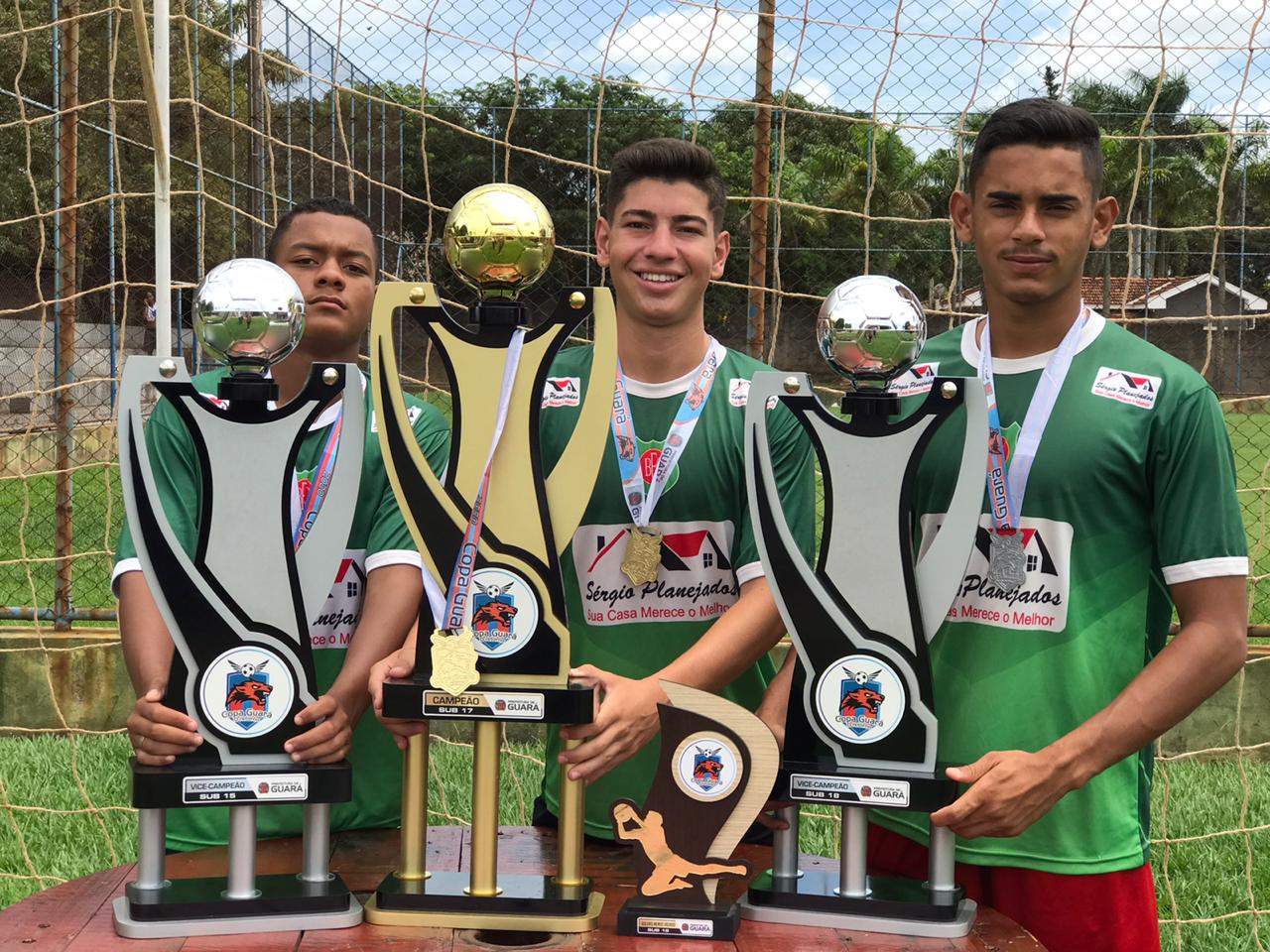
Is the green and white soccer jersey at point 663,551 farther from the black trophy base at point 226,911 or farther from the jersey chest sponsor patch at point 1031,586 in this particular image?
the black trophy base at point 226,911

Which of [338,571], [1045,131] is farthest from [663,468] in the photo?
[1045,131]

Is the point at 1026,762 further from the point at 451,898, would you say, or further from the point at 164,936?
the point at 164,936

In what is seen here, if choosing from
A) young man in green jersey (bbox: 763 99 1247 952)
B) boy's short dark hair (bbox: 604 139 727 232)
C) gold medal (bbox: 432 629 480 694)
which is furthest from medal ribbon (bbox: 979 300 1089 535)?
gold medal (bbox: 432 629 480 694)

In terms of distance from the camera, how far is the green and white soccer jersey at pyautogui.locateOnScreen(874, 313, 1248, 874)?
1938 millimetres

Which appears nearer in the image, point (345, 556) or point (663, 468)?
point (345, 556)

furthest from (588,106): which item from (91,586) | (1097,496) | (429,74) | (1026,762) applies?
(91,586)

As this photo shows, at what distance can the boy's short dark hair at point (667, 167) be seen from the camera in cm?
235

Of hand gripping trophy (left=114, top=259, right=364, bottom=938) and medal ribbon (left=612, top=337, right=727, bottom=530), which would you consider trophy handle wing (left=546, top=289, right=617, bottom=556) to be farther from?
medal ribbon (left=612, top=337, right=727, bottom=530)

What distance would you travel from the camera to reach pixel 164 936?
5.49ft

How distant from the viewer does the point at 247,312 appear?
5.55ft

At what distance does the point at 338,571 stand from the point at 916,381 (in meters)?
0.88

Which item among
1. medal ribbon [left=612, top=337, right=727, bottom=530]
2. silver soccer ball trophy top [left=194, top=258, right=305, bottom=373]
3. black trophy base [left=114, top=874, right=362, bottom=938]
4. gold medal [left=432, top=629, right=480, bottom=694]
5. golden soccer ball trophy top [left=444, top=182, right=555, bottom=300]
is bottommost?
black trophy base [left=114, top=874, right=362, bottom=938]

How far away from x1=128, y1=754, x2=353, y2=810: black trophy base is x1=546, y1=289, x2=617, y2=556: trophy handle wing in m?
0.40

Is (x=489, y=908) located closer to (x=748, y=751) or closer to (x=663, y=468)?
(x=748, y=751)
